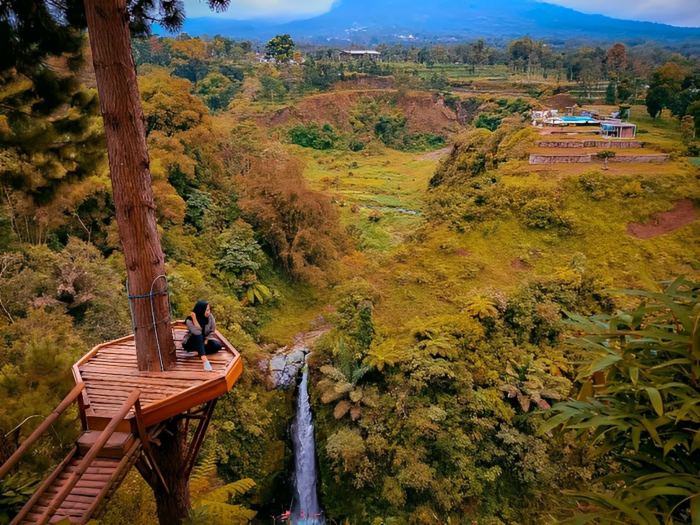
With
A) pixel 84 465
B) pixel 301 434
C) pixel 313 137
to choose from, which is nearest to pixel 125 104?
A: pixel 84 465

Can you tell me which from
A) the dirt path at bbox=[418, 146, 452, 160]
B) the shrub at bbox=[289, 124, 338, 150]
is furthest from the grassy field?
the shrub at bbox=[289, 124, 338, 150]

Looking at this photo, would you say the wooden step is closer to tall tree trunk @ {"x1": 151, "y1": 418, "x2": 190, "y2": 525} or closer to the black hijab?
tall tree trunk @ {"x1": 151, "y1": 418, "x2": 190, "y2": 525}

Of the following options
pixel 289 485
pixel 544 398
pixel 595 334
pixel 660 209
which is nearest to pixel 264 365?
pixel 289 485

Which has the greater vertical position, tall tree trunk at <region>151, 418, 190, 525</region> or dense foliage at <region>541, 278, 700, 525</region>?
dense foliage at <region>541, 278, 700, 525</region>

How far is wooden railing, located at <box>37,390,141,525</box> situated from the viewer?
2.84 m

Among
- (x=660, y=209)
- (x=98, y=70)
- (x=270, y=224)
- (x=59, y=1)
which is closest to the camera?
(x=98, y=70)

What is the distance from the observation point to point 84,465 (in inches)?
120

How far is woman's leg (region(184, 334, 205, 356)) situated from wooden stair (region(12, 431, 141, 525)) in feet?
3.84

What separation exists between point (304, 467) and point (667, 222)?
15112 mm

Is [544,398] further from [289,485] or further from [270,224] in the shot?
[270,224]

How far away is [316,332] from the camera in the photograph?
57.9 feet

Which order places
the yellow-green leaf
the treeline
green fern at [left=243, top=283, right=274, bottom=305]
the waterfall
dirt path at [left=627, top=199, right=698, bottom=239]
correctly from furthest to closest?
green fern at [left=243, top=283, right=274, bottom=305]
dirt path at [left=627, top=199, right=698, bottom=239]
the waterfall
the treeline
the yellow-green leaf

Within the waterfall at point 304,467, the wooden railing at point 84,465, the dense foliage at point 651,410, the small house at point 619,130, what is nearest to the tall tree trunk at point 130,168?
the wooden railing at point 84,465

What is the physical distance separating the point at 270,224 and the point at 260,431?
9300mm
